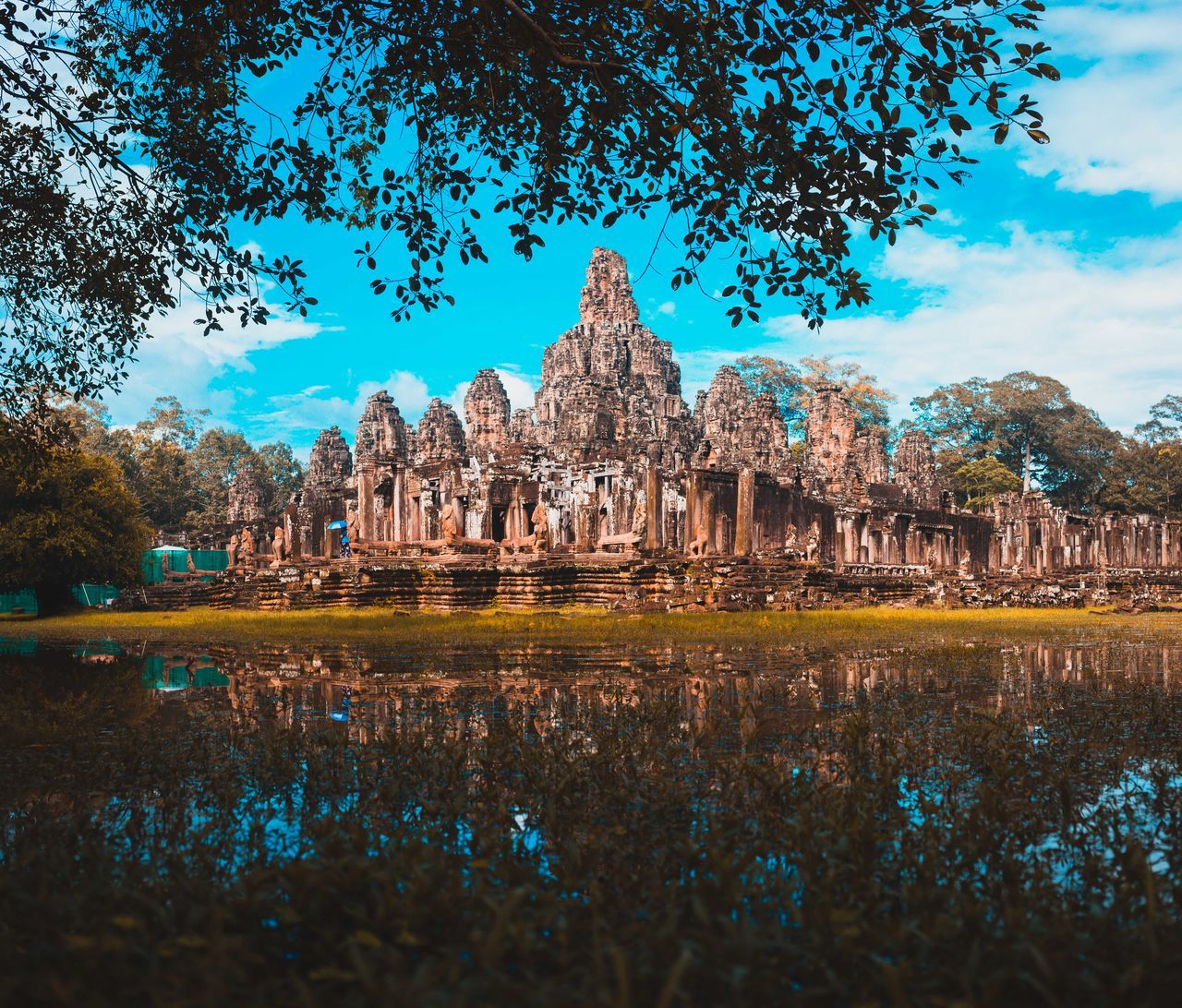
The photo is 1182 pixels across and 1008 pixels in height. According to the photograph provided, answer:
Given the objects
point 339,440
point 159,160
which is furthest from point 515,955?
point 339,440

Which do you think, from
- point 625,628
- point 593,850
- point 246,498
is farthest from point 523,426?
point 593,850

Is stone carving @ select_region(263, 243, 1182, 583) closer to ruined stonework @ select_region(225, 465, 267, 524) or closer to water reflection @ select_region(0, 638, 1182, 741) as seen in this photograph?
ruined stonework @ select_region(225, 465, 267, 524)

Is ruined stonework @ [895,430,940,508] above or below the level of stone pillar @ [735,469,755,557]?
above

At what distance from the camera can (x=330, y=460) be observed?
58.3 m

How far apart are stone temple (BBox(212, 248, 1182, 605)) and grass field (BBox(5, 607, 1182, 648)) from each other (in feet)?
8.08

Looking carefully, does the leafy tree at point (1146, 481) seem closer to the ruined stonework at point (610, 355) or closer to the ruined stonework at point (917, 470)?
the ruined stonework at point (917, 470)

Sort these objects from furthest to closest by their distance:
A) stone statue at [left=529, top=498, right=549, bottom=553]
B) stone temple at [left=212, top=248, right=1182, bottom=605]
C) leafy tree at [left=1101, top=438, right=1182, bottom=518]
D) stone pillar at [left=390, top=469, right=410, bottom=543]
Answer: leafy tree at [left=1101, top=438, right=1182, bottom=518] → stone pillar at [left=390, top=469, right=410, bottom=543] → stone statue at [left=529, top=498, right=549, bottom=553] → stone temple at [left=212, top=248, right=1182, bottom=605]

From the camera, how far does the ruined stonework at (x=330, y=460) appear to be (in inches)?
2260

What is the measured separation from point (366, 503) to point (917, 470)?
33.6 metres

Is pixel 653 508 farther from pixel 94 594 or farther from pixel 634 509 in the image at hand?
pixel 94 594

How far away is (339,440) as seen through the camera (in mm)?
59438

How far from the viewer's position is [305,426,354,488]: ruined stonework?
57.4m

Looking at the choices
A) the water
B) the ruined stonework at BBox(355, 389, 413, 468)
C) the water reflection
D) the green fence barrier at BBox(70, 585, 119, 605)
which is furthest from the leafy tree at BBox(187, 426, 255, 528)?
the water

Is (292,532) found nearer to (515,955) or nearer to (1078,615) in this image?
(1078,615)
